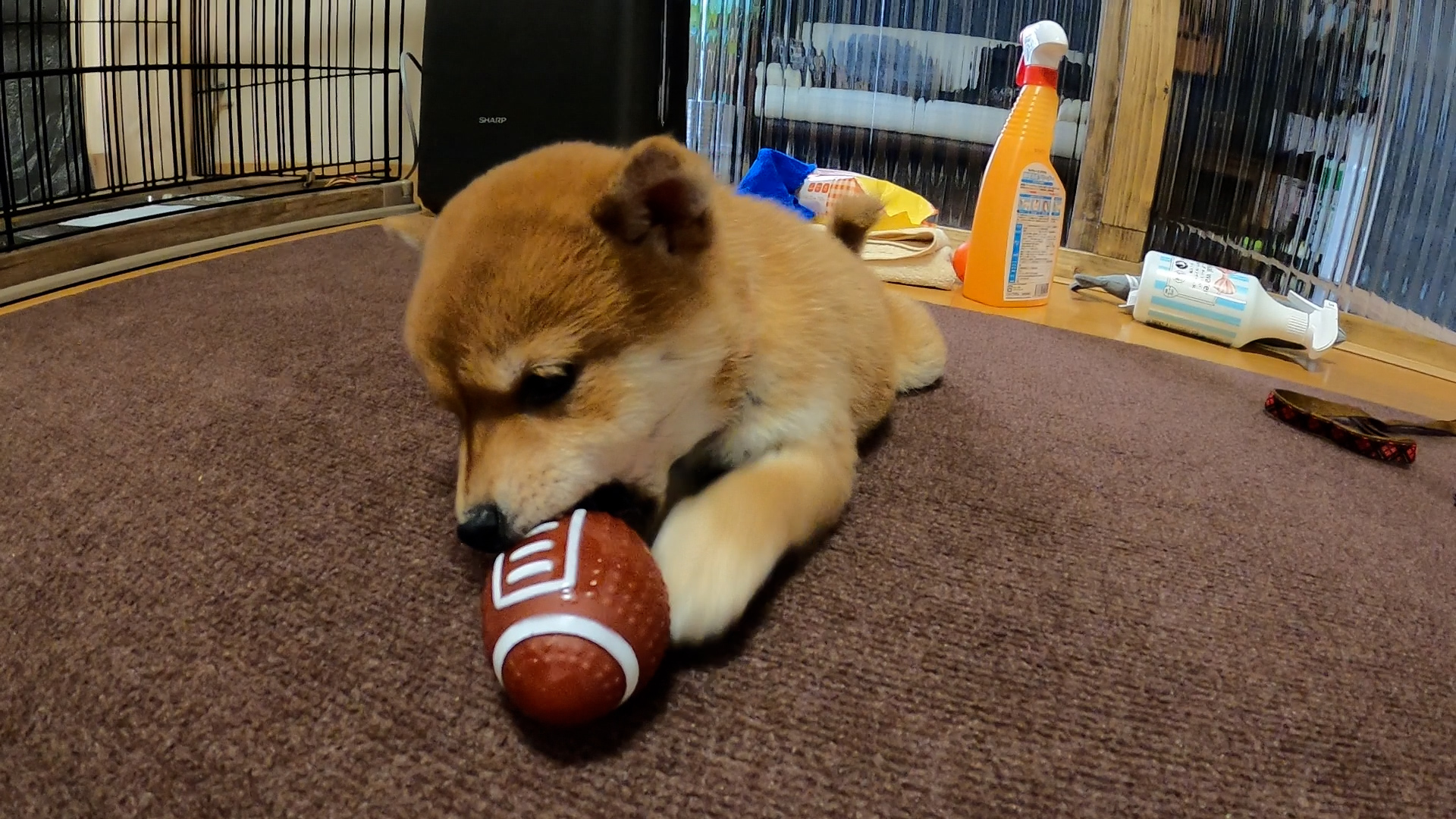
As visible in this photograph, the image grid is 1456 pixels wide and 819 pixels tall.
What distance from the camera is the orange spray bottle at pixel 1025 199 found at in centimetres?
193

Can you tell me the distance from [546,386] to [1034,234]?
162 centimetres

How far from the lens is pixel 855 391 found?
1.00 metres

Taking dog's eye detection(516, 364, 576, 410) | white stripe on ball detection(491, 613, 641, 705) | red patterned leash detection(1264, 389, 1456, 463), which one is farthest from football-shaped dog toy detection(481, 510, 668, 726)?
red patterned leash detection(1264, 389, 1456, 463)

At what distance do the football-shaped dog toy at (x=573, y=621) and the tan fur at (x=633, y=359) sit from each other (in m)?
0.04

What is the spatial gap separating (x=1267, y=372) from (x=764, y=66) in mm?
1744

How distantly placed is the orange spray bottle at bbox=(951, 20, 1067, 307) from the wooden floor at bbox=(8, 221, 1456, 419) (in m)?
0.07

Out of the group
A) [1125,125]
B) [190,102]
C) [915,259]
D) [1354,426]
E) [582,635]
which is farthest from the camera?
[190,102]

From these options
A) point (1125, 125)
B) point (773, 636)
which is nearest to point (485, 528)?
point (773, 636)

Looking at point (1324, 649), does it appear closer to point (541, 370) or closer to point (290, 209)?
point (541, 370)

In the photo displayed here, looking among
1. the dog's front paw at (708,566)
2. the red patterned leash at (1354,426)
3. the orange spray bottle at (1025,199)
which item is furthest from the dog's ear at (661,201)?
the orange spray bottle at (1025,199)

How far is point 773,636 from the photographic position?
27.6 inches

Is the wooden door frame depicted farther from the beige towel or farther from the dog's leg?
the dog's leg

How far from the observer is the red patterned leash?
121cm

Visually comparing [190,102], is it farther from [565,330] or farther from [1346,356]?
[1346,356]
